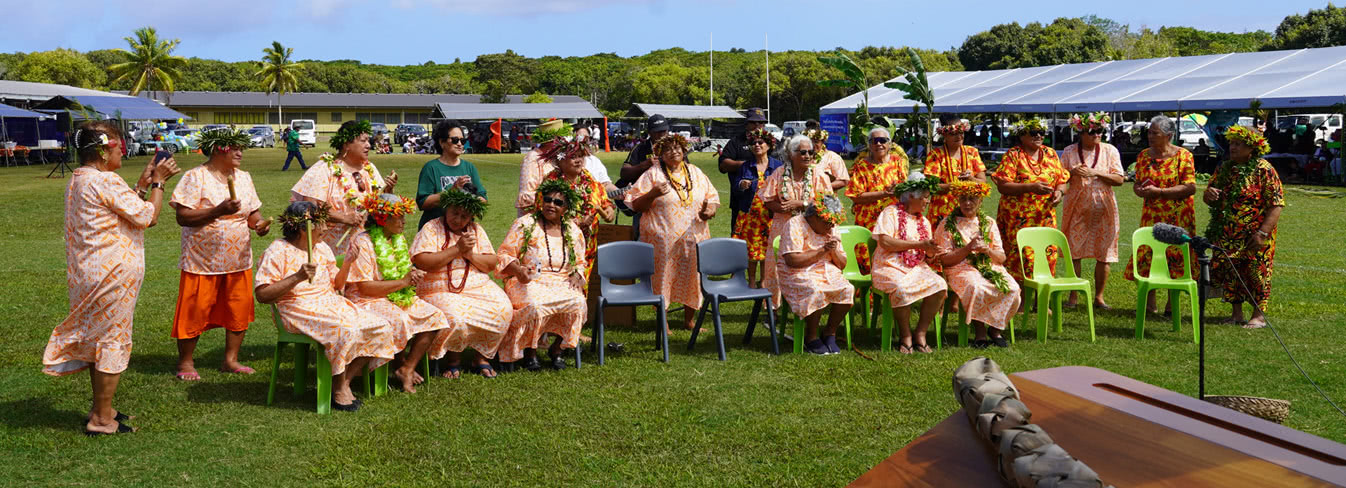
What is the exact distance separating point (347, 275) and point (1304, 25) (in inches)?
2258

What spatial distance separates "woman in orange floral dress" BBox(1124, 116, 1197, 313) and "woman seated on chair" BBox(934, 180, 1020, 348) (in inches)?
59.1

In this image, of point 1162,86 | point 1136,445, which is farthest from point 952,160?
point 1162,86

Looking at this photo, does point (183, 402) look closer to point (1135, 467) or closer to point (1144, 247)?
point (1135, 467)

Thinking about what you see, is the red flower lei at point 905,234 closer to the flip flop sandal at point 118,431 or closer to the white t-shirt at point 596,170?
the white t-shirt at point 596,170

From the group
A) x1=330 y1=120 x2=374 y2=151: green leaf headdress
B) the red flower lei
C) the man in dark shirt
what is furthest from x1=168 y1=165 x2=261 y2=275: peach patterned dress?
the red flower lei

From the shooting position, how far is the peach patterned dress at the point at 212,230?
6332mm

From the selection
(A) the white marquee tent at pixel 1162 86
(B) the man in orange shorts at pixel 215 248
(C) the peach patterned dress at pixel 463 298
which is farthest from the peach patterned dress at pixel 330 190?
(A) the white marquee tent at pixel 1162 86

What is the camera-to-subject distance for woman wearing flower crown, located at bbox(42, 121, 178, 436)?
515 cm

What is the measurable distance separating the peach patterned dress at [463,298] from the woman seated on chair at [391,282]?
0.12m

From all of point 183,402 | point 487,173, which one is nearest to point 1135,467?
point 183,402

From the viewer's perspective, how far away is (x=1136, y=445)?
8.92 feet

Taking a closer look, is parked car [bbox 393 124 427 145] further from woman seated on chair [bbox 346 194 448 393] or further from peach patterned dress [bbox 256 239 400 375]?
peach patterned dress [bbox 256 239 400 375]

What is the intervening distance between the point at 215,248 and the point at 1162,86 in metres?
23.8

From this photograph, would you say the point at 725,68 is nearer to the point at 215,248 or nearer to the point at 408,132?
the point at 408,132
